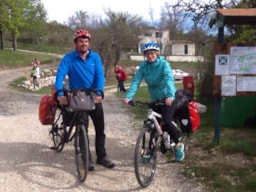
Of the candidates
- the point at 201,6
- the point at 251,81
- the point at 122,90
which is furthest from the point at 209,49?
the point at 122,90

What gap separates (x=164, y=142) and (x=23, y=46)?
75.6 meters

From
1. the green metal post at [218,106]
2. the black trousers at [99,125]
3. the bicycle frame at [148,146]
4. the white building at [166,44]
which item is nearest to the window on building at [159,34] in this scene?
the white building at [166,44]

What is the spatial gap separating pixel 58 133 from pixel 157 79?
2151 mm

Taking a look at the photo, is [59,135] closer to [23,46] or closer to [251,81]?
[251,81]

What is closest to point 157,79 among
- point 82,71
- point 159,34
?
point 82,71

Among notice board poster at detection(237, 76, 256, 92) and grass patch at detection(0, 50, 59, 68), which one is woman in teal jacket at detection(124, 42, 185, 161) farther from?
grass patch at detection(0, 50, 59, 68)

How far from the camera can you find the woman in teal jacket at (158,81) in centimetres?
598

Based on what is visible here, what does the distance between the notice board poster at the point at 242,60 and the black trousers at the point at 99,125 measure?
90.7 inches

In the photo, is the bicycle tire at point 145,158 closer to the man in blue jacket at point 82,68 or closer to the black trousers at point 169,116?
the black trousers at point 169,116

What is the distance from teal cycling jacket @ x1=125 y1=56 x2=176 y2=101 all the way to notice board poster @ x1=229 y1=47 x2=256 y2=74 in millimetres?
1583

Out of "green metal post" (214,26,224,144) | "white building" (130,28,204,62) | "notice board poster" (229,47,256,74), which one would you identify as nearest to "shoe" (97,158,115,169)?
"green metal post" (214,26,224,144)

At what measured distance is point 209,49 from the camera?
51.2 ft

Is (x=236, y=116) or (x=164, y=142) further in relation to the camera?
(x=236, y=116)

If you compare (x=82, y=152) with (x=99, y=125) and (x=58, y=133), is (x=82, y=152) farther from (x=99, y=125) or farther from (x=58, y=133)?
(x=58, y=133)
